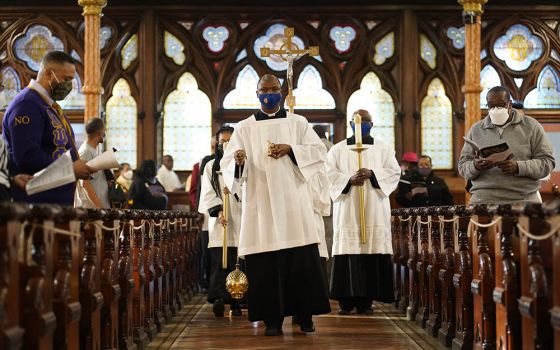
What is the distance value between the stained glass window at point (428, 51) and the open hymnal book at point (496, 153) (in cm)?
1214

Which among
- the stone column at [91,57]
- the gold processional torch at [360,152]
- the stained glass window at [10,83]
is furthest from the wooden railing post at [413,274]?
the stained glass window at [10,83]

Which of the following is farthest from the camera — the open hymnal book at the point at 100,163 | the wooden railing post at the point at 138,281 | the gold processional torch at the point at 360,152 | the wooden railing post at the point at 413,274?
the gold processional torch at the point at 360,152

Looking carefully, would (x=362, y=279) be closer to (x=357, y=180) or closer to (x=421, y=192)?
(x=357, y=180)

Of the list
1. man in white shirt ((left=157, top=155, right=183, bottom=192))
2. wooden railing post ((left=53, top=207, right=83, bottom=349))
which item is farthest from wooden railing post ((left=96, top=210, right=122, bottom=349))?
man in white shirt ((left=157, top=155, right=183, bottom=192))

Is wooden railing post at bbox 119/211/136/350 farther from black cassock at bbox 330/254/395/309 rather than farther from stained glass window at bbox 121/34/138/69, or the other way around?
stained glass window at bbox 121/34/138/69

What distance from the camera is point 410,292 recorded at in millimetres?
9125

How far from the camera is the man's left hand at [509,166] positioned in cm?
670

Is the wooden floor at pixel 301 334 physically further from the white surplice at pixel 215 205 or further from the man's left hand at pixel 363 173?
the man's left hand at pixel 363 173

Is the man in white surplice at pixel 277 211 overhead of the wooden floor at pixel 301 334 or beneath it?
overhead

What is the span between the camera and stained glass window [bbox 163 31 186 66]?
18.8 metres

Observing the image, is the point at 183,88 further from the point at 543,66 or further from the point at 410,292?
the point at 410,292

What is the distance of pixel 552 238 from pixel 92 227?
8.35ft

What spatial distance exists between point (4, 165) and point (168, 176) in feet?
39.4

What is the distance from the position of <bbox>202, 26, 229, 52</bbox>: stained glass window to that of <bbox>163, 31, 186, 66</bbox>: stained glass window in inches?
20.6
